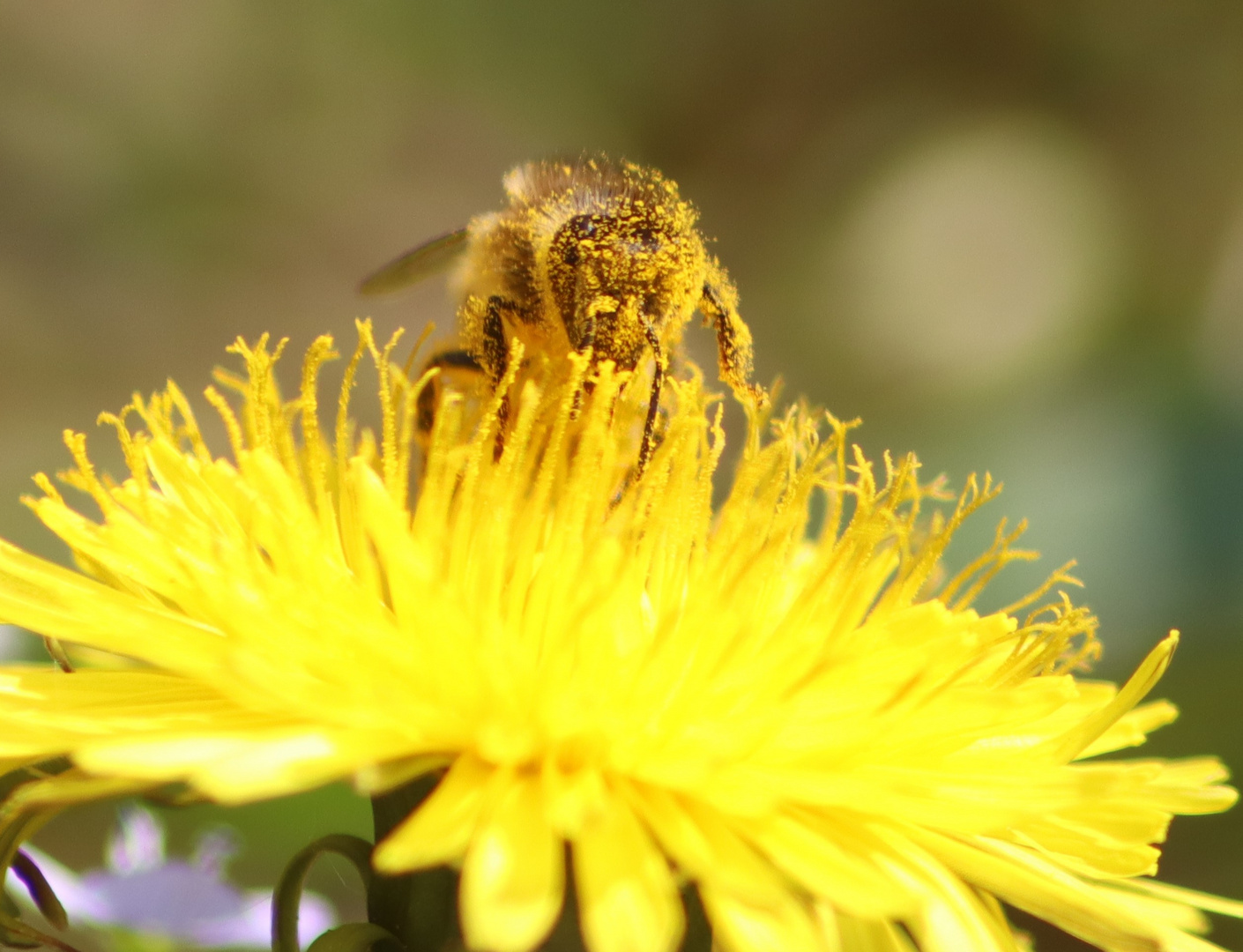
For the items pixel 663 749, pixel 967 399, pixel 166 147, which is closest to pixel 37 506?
pixel 663 749

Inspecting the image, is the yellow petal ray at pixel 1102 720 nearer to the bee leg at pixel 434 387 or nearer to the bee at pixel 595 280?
the bee at pixel 595 280

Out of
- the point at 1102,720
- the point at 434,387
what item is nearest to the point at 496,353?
the point at 434,387

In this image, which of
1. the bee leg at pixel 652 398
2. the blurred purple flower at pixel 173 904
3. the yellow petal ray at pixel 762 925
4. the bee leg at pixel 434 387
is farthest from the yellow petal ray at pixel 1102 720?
the blurred purple flower at pixel 173 904

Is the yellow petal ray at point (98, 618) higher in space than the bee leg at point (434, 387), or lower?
lower

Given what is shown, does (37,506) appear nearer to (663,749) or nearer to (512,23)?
(663,749)

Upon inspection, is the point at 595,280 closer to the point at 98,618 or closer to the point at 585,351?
the point at 585,351

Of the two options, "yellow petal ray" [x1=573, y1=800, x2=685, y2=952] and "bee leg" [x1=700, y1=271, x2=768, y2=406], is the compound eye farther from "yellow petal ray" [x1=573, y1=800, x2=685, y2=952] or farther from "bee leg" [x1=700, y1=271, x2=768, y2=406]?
"yellow petal ray" [x1=573, y1=800, x2=685, y2=952]
